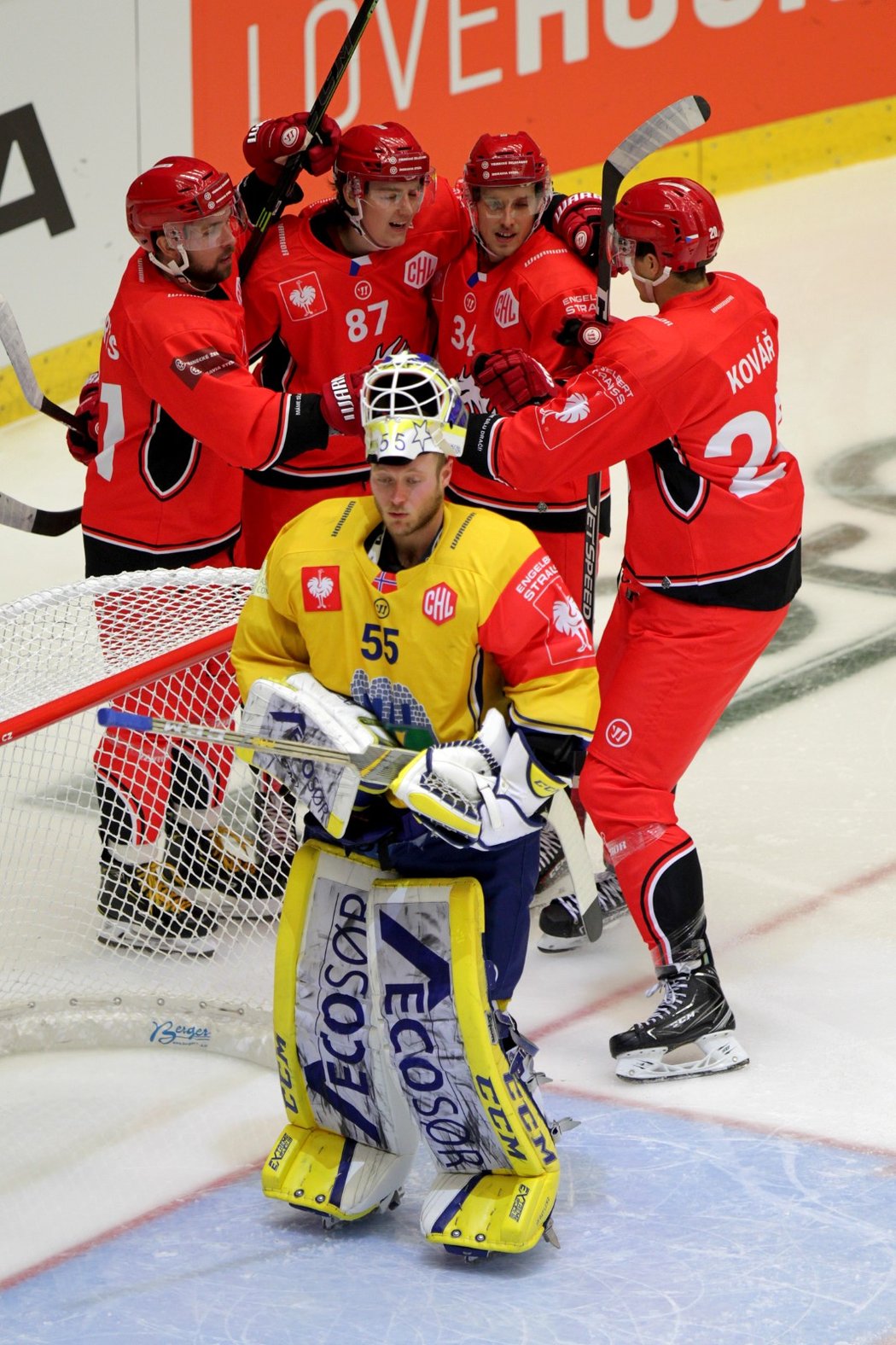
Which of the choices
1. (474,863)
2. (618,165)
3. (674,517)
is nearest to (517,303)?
(618,165)

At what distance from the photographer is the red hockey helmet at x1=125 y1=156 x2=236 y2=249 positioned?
12.1ft

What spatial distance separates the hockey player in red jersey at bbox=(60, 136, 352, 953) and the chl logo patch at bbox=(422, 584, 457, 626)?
3.06 ft

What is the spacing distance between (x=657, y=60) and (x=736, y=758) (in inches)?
151

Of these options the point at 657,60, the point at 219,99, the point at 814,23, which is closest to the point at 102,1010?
the point at 219,99

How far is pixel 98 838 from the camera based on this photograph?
3.60 metres

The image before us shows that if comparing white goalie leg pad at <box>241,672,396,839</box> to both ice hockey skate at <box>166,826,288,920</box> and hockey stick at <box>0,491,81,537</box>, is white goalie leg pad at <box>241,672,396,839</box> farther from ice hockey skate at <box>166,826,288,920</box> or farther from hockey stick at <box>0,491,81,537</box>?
hockey stick at <box>0,491,81,537</box>

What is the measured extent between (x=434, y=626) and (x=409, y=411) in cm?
29

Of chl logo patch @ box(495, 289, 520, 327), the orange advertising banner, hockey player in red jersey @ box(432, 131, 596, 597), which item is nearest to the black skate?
hockey player in red jersey @ box(432, 131, 596, 597)

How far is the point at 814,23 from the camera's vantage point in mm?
7945

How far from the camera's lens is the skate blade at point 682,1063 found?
3.43 metres

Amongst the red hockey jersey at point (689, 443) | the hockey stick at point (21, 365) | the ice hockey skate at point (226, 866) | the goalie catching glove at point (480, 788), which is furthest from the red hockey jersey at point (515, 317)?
the goalie catching glove at point (480, 788)

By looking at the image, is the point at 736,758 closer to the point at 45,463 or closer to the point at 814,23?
the point at 45,463

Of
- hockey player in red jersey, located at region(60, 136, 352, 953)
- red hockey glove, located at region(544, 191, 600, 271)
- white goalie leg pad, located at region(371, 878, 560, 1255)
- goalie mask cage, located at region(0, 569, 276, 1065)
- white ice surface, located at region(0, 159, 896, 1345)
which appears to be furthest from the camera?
red hockey glove, located at region(544, 191, 600, 271)

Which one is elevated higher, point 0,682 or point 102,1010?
point 0,682
